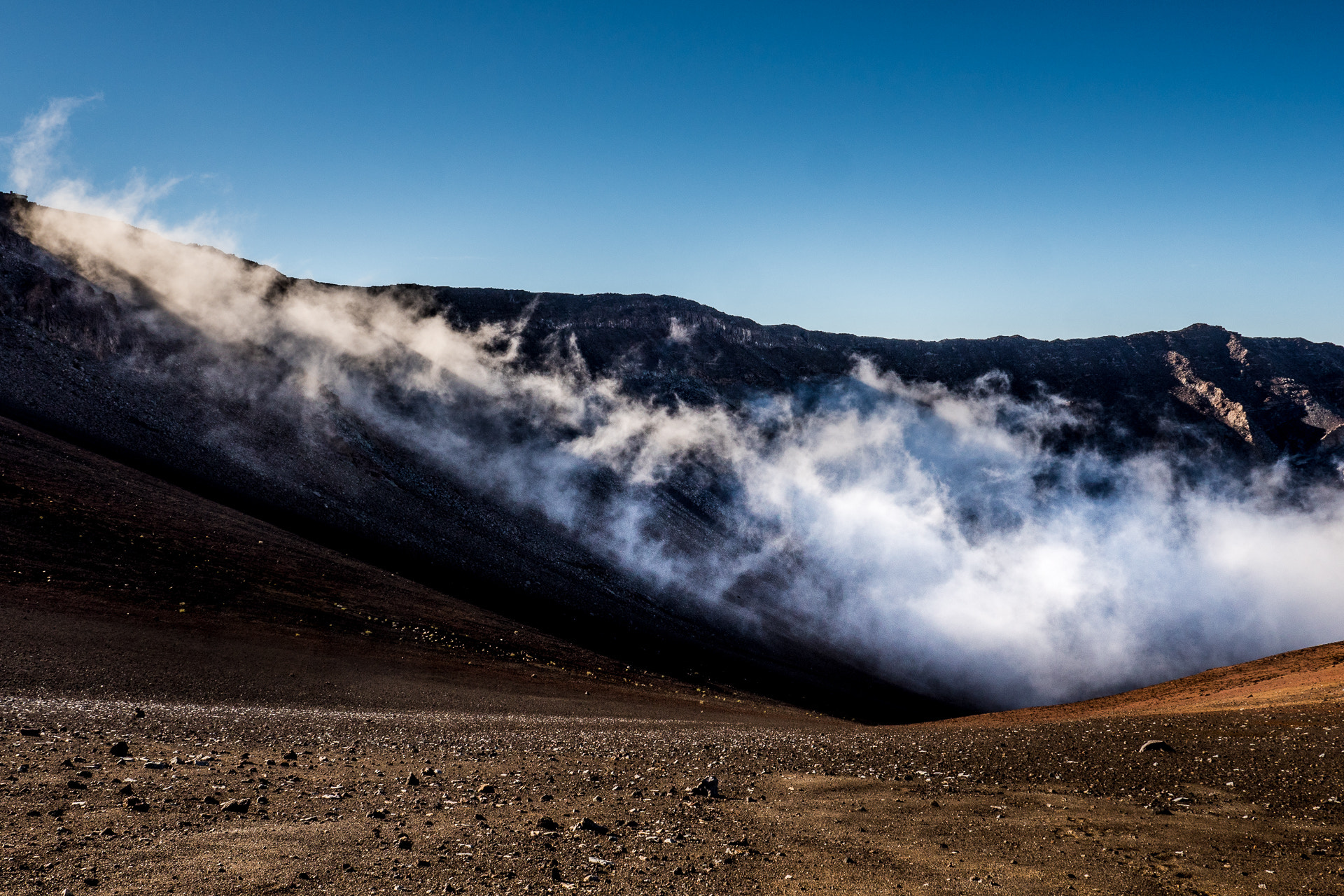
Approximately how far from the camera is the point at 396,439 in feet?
216

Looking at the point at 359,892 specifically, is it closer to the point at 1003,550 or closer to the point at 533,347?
the point at 533,347

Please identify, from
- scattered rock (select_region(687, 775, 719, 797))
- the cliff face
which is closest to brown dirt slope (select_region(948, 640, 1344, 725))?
the cliff face

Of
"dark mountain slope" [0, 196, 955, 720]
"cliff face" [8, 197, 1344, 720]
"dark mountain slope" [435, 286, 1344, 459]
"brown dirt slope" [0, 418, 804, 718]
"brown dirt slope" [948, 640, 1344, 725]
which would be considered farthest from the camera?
"dark mountain slope" [435, 286, 1344, 459]

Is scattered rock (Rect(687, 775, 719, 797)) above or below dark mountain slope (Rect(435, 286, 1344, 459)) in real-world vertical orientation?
below

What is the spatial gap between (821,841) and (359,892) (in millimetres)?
5407

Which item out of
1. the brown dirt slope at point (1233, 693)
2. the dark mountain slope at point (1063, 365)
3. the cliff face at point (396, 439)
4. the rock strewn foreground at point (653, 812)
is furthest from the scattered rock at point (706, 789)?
the dark mountain slope at point (1063, 365)

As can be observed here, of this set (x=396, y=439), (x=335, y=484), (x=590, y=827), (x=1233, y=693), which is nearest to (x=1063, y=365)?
(x=396, y=439)

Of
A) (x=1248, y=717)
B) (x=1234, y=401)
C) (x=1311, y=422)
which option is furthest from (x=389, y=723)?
(x=1311, y=422)

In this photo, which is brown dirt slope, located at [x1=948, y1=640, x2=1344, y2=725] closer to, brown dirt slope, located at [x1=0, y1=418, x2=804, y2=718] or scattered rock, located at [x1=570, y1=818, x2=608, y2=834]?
brown dirt slope, located at [x1=0, y1=418, x2=804, y2=718]

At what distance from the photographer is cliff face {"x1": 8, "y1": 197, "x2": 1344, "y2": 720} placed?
1786 inches

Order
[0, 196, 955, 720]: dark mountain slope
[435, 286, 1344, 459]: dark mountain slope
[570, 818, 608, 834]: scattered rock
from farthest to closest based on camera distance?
[435, 286, 1344, 459]: dark mountain slope
[0, 196, 955, 720]: dark mountain slope
[570, 818, 608, 834]: scattered rock

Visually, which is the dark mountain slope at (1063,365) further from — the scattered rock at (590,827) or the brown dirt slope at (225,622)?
the scattered rock at (590,827)

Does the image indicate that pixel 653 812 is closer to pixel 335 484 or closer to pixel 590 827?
pixel 590 827

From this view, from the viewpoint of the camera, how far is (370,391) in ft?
229
